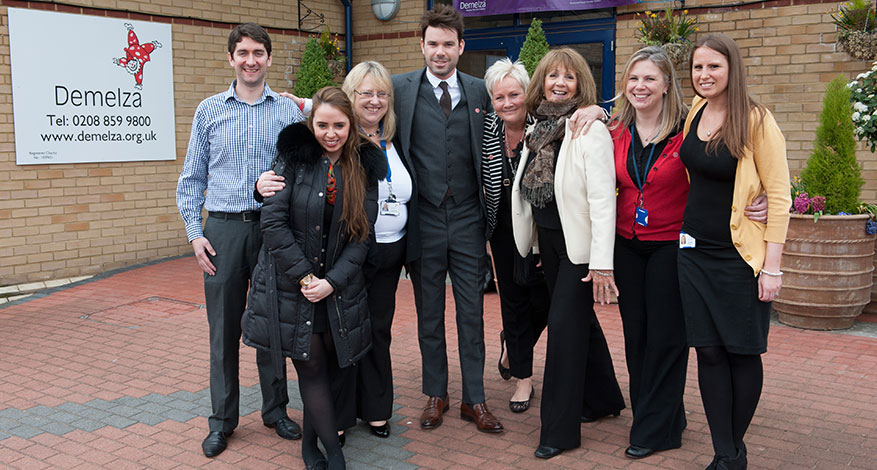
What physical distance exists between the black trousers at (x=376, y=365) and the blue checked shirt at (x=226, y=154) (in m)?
0.72

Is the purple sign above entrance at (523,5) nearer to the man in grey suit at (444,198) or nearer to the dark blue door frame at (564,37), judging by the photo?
the dark blue door frame at (564,37)

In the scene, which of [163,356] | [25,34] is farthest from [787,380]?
[25,34]

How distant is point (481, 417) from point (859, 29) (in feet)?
17.9

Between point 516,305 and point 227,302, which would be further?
point 516,305

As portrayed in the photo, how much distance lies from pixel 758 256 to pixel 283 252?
2040 millimetres

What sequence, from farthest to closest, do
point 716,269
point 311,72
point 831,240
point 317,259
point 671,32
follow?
point 311,72 → point 671,32 → point 831,240 → point 317,259 → point 716,269

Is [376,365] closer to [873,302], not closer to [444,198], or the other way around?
[444,198]

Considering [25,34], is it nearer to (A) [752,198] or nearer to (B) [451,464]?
(B) [451,464]

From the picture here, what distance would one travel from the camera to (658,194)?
3.65m

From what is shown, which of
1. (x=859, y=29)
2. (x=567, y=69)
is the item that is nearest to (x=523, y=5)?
(x=859, y=29)

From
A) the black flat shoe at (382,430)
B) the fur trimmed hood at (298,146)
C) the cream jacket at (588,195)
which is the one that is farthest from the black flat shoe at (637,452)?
the fur trimmed hood at (298,146)

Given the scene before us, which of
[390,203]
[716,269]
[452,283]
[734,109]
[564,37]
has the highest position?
[564,37]

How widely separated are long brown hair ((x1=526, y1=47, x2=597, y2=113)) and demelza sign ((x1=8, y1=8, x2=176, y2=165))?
6117 mm

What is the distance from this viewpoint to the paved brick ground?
12.8ft
